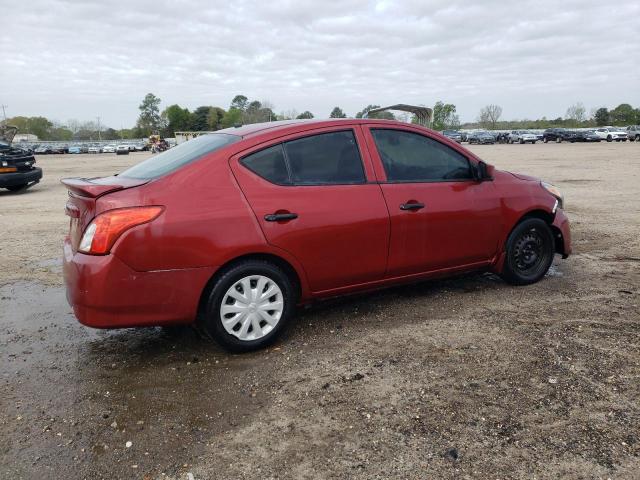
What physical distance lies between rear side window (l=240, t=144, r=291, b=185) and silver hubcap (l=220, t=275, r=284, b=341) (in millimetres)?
739

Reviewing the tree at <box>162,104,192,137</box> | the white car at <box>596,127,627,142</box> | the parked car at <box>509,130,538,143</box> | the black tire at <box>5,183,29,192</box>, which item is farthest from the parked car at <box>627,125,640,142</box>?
the tree at <box>162,104,192,137</box>

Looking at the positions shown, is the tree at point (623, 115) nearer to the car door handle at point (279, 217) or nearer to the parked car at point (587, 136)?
the parked car at point (587, 136)

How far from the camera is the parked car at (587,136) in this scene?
54.0 metres

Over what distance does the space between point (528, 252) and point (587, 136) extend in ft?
185

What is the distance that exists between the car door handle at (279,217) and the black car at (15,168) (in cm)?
1307

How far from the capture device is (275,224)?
3740mm

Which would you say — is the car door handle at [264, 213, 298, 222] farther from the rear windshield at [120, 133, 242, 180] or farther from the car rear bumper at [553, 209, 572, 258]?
the car rear bumper at [553, 209, 572, 258]

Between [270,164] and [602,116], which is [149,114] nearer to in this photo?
[602,116]

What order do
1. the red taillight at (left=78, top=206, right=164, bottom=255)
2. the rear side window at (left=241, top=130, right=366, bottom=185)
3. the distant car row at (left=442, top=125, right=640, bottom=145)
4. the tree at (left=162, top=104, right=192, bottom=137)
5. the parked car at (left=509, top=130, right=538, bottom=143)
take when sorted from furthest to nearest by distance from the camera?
the tree at (left=162, top=104, right=192, bottom=137)
the parked car at (left=509, top=130, right=538, bottom=143)
the distant car row at (left=442, top=125, right=640, bottom=145)
the rear side window at (left=241, top=130, right=366, bottom=185)
the red taillight at (left=78, top=206, right=164, bottom=255)

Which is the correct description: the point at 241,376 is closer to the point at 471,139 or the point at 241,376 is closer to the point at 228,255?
the point at 228,255

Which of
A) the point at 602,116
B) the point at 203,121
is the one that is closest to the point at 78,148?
the point at 203,121

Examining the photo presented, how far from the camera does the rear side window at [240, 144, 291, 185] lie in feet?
12.5

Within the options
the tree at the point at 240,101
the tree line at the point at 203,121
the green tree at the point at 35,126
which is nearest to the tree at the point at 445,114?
the tree line at the point at 203,121

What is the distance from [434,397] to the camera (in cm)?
314
